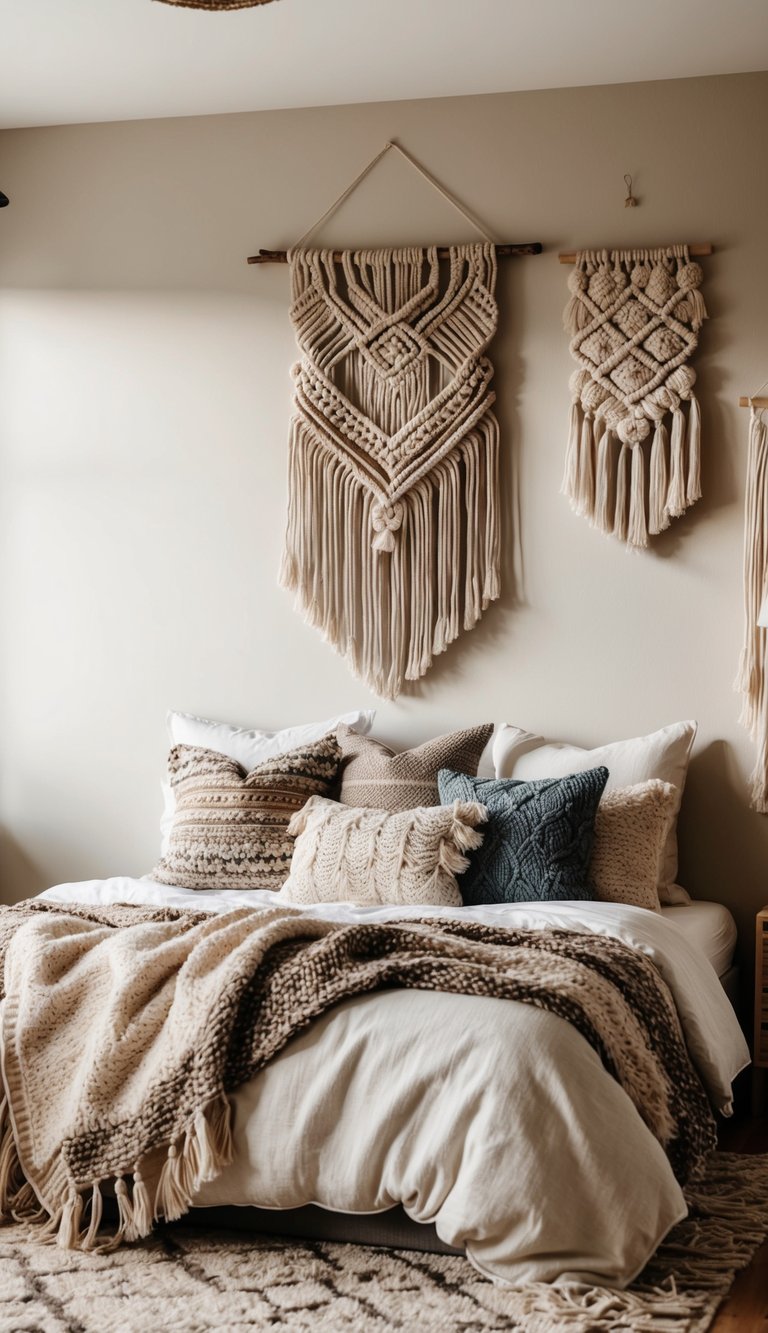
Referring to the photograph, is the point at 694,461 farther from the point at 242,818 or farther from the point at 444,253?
the point at 242,818

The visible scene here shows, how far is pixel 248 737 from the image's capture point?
147 inches

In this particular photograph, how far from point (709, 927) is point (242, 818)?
116 cm

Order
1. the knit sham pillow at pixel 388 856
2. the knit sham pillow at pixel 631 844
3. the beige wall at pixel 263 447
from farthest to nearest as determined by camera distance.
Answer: the beige wall at pixel 263 447 → the knit sham pillow at pixel 631 844 → the knit sham pillow at pixel 388 856

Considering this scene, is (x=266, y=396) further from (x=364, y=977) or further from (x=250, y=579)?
(x=364, y=977)

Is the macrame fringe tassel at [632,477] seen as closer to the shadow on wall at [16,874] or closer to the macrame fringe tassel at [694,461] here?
the macrame fringe tassel at [694,461]

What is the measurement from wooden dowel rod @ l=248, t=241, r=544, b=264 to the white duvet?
2263mm

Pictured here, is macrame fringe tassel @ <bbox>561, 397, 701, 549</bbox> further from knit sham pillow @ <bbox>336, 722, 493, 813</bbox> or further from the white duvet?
the white duvet

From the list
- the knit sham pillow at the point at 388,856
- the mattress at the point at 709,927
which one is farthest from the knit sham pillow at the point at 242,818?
the mattress at the point at 709,927

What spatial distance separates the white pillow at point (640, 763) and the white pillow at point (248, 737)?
18.5 inches

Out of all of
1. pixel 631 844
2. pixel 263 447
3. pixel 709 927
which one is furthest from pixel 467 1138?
pixel 263 447

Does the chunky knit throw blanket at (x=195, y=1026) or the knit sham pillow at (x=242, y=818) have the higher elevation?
the knit sham pillow at (x=242, y=818)

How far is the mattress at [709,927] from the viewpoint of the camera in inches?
121

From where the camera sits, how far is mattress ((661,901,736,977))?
3.09m

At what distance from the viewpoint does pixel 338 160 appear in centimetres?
384
